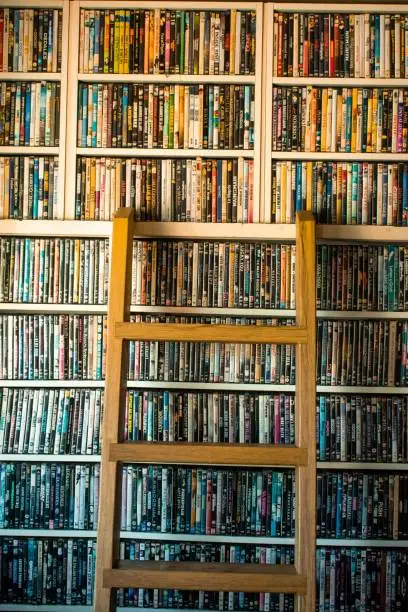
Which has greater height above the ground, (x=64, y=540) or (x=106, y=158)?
(x=106, y=158)

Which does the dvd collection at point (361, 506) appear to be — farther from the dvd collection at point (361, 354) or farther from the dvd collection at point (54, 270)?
the dvd collection at point (54, 270)

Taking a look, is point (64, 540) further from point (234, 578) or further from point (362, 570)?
point (362, 570)

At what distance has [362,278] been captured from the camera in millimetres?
1771

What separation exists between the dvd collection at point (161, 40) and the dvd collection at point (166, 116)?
5cm

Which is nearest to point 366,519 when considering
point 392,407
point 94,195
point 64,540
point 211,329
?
point 392,407

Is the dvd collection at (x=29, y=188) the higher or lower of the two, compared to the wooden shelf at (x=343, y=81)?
lower

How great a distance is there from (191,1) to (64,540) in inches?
57.4

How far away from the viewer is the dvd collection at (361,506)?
1748mm

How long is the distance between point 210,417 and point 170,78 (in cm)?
90

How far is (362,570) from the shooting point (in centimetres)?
175

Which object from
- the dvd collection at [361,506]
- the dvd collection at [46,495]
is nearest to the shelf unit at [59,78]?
the dvd collection at [46,495]

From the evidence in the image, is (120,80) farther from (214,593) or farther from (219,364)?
(214,593)

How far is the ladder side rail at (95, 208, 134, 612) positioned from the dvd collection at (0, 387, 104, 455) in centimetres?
19

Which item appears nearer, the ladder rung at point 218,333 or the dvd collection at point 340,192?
the ladder rung at point 218,333
